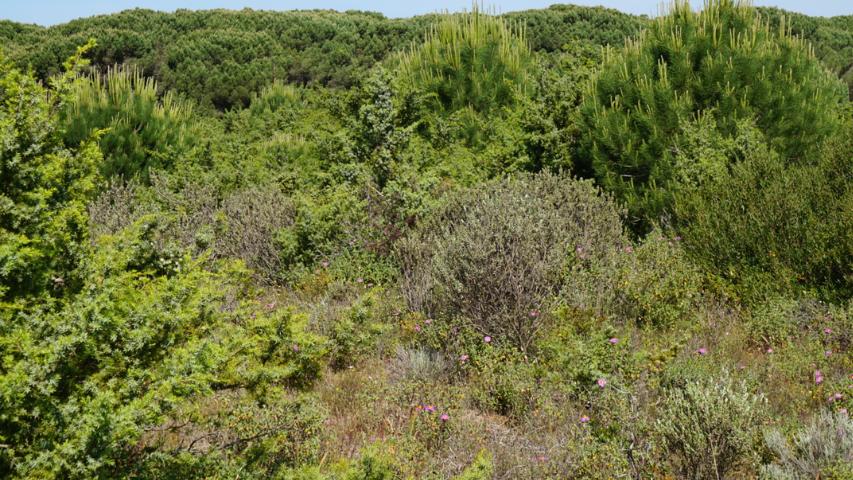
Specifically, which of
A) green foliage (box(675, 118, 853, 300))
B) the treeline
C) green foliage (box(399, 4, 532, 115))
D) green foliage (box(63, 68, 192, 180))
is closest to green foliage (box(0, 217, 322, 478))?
green foliage (box(675, 118, 853, 300))

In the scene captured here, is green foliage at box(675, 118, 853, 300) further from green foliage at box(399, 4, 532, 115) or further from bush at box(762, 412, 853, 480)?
green foliage at box(399, 4, 532, 115)

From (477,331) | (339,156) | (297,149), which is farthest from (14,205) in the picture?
(297,149)

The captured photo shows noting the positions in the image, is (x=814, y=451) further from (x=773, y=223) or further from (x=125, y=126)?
(x=125, y=126)

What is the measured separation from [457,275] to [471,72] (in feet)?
19.0

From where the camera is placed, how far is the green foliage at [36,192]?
2.04m

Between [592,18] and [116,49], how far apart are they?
859 inches

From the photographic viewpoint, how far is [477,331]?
14.8ft

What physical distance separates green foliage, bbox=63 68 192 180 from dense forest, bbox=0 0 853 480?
40 mm

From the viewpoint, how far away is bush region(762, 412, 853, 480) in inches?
107

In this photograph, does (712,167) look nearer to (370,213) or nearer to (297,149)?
(370,213)

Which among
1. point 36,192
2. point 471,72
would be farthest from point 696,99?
point 36,192

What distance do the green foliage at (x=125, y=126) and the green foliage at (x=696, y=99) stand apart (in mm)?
6048

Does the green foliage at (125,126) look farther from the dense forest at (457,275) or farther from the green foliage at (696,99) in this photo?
the green foliage at (696,99)

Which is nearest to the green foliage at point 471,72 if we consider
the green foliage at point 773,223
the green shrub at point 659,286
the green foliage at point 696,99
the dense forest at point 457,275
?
the dense forest at point 457,275
